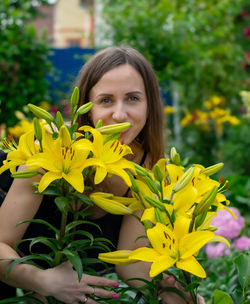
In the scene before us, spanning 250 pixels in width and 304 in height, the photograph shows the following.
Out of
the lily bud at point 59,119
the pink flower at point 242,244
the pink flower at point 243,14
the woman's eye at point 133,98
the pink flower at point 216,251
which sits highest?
the pink flower at point 243,14

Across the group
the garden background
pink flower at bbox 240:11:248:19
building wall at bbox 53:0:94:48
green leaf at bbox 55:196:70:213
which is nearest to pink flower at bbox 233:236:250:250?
green leaf at bbox 55:196:70:213

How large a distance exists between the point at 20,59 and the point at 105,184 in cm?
352

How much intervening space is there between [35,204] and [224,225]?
1.02m

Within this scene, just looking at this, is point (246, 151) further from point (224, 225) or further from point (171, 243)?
point (171, 243)

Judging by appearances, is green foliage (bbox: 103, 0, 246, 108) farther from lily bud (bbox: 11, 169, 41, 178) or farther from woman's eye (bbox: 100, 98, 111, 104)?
lily bud (bbox: 11, 169, 41, 178)

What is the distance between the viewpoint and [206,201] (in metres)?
0.84

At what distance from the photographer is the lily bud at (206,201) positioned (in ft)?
2.76

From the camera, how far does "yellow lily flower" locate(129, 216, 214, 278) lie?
2.67 feet

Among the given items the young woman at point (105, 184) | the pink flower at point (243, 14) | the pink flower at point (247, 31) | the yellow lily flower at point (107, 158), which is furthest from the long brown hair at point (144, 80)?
the pink flower at point (243, 14)

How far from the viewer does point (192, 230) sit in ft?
2.87

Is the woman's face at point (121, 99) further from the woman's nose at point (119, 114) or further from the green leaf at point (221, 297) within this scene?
the green leaf at point (221, 297)

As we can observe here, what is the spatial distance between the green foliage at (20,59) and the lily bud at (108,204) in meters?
3.49

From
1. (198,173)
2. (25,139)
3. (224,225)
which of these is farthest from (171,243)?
(224,225)

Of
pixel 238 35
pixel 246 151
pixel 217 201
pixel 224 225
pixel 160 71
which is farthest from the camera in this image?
pixel 238 35
